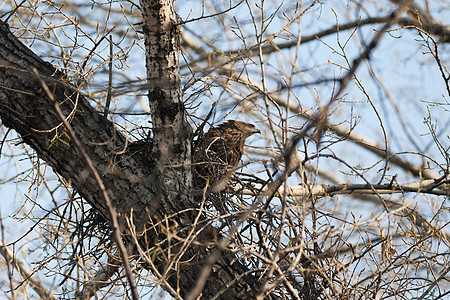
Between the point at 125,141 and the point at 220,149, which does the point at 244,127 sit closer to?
the point at 220,149

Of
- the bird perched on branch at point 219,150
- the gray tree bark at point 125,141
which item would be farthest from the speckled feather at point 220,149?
the gray tree bark at point 125,141

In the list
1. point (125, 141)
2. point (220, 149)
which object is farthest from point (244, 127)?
point (125, 141)

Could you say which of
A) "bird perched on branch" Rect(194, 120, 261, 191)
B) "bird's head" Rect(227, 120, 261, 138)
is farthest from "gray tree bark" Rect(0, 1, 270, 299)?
"bird's head" Rect(227, 120, 261, 138)

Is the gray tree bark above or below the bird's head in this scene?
below

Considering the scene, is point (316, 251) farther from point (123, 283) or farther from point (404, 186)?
point (123, 283)

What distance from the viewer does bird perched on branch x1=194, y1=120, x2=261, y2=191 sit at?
356 cm

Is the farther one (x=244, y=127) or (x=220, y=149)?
(x=244, y=127)

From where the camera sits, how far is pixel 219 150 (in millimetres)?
4043

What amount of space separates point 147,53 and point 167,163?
72 centimetres

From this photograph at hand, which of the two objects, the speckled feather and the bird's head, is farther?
the bird's head

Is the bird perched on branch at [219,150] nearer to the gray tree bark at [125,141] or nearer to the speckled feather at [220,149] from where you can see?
the speckled feather at [220,149]

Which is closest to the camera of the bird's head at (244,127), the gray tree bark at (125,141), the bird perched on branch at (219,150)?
the gray tree bark at (125,141)

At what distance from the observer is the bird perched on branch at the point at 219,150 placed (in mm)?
3562

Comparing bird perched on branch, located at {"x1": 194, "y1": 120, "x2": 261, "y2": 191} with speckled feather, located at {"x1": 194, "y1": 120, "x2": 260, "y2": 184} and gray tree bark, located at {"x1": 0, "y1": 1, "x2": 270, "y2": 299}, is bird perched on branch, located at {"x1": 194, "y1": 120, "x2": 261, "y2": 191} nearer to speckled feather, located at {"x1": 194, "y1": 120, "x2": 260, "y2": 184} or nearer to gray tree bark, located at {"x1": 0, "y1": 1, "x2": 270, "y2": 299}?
speckled feather, located at {"x1": 194, "y1": 120, "x2": 260, "y2": 184}
